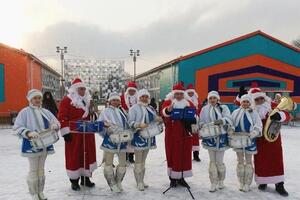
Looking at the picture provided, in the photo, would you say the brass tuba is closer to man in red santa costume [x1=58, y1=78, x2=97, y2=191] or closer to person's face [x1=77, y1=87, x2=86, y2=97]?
man in red santa costume [x1=58, y1=78, x2=97, y2=191]

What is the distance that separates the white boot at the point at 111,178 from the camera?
5270 millimetres

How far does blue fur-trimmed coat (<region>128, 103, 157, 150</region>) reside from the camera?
5.36 m

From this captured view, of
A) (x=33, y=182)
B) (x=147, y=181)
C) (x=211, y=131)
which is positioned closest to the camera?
(x=33, y=182)

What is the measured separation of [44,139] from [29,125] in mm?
318

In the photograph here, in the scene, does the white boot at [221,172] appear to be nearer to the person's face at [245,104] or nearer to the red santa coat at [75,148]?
the person's face at [245,104]

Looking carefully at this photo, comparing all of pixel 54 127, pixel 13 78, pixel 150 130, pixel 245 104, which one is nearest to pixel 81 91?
Answer: pixel 54 127

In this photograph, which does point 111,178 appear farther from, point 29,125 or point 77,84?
point 77,84

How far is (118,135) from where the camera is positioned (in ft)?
16.7

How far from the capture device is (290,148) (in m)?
10.3

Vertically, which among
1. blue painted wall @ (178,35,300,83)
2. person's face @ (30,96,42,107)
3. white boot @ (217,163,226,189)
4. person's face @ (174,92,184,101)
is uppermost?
blue painted wall @ (178,35,300,83)

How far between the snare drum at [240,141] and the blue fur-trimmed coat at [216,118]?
0.50 ft

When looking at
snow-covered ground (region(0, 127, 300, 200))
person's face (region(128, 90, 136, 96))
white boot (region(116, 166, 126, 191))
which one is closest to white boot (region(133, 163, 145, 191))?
snow-covered ground (region(0, 127, 300, 200))

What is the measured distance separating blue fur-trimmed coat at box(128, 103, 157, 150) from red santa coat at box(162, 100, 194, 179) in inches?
11.8

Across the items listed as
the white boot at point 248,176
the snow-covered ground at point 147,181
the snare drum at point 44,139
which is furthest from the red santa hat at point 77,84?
the white boot at point 248,176
